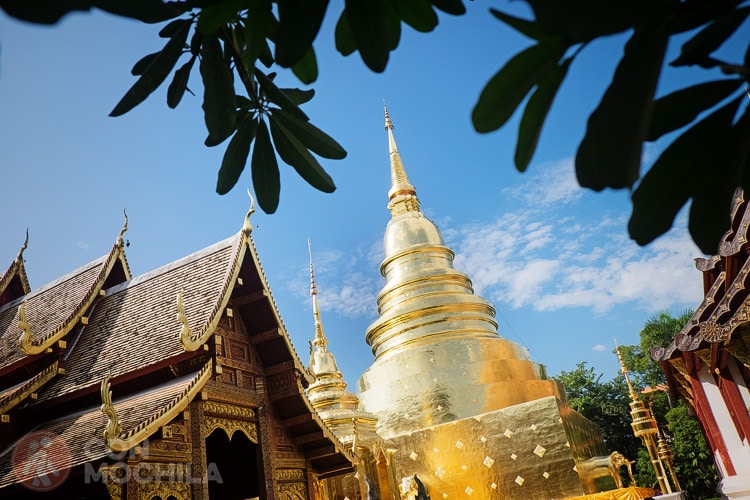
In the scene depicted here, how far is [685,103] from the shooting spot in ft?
2.73

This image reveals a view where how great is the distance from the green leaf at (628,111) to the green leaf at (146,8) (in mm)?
725

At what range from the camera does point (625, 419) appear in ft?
80.9

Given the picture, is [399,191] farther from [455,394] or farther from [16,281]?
[16,281]

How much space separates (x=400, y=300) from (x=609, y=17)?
15.4 metres

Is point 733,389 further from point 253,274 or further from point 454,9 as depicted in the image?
point 454,9

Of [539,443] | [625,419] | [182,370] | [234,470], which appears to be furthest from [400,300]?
[625,419]

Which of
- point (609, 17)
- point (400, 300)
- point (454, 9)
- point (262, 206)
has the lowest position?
point (609, 17)

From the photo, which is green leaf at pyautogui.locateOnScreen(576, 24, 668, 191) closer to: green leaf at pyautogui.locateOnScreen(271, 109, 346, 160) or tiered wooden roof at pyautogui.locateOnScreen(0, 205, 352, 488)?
green leaf at pyautogui.locateOnScreen(271, 109, 346, 160)

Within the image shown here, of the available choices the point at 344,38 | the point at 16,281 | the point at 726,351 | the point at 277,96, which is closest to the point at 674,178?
the point at 344,38

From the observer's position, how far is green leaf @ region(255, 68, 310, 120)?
127cm

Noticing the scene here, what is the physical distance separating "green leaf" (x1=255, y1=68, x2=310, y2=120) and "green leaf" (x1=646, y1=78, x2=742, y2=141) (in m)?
0.70

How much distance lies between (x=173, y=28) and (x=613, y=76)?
0.89 meters

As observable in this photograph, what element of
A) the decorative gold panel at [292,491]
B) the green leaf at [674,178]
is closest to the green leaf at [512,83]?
the green leaf at [674,178]

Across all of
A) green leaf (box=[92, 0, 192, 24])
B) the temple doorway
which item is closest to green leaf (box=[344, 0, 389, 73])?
green leaf (box=[92, 0, 192, 24])
